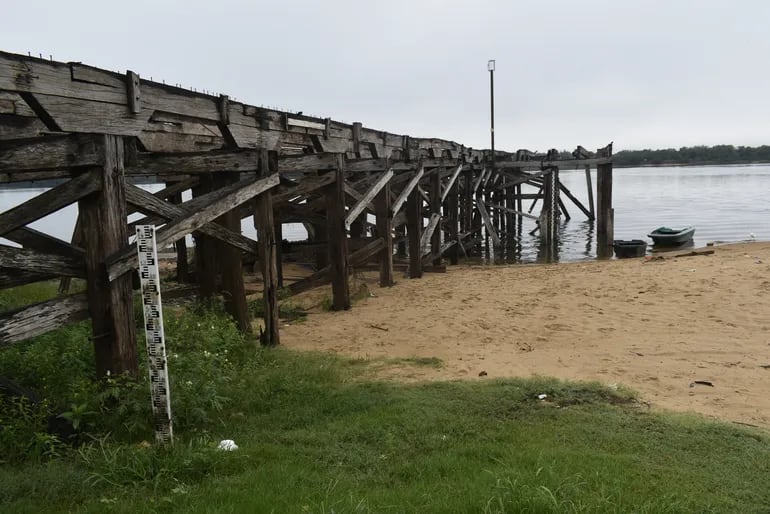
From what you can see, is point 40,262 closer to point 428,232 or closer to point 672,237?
point 428,232

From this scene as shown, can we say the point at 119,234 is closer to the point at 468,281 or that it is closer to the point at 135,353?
the point at 135,353

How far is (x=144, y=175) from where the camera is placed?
23.7 feet

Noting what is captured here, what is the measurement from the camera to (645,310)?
923 cm

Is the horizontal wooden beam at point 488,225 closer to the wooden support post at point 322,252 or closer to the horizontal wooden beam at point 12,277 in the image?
the wooden support post at point 322,252

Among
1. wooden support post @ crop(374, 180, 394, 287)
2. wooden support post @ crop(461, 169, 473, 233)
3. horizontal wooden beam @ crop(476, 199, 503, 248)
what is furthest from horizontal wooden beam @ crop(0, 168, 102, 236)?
horizontal wooden beam @ crop(476, 199, 503, 248)

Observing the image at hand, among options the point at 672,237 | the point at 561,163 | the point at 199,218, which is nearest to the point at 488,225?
the point at 561,163

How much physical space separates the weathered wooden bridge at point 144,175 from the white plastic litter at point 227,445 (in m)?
1.19

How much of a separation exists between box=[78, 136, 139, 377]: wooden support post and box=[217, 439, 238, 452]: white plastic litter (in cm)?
115

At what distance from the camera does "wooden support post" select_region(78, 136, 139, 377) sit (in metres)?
4.57

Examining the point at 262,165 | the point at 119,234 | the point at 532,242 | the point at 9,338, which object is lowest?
the point at 532,242

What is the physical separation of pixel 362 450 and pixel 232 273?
3.97 m

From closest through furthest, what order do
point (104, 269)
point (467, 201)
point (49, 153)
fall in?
point (49, 153)
point (104, 269)
point (467, 201)

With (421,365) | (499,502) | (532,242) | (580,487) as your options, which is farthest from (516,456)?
(532,242)

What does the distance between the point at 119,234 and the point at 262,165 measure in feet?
8.71
